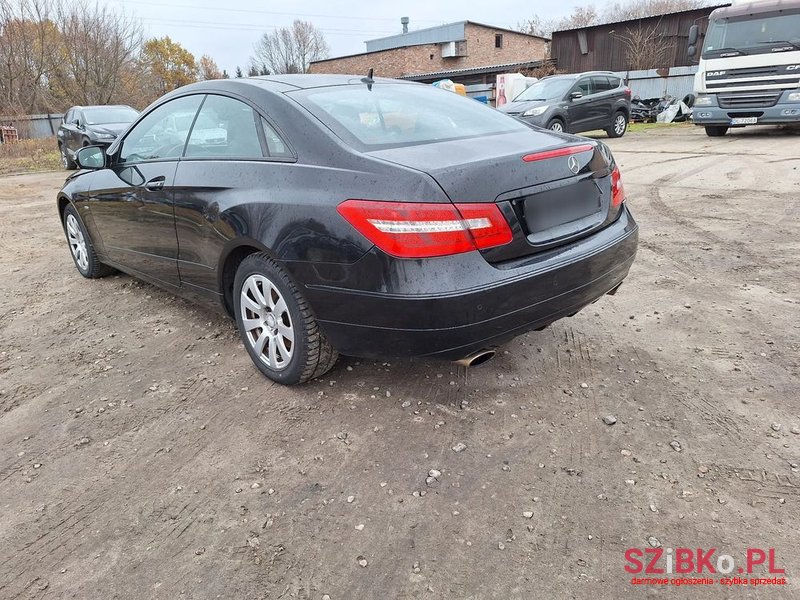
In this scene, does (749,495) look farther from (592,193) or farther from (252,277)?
(252,277)

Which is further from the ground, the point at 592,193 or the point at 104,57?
the point at 104,57

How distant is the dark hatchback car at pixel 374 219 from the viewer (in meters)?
2.39

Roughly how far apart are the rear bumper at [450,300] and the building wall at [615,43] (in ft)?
94.3

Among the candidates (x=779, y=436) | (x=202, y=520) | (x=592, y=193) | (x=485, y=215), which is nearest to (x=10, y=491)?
(x=202, y=520)

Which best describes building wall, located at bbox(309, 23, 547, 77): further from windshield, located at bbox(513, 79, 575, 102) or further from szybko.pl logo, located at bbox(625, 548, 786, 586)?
szybko.pl logo, located at bbox(625, 548, 786, 586)

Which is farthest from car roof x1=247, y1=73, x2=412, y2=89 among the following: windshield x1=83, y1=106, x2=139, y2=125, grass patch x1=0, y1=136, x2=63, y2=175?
grass patch x1=0, y1=136, x2=63, y2=175

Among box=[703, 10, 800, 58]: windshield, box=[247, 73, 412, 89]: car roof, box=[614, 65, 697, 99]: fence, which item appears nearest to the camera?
box=[247, 73, 412, 89]: car roof

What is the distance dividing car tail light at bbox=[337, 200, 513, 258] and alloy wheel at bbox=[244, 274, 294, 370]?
751 millimetres

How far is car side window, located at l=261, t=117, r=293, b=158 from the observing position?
2.85 metres

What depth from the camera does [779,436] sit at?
253 cm

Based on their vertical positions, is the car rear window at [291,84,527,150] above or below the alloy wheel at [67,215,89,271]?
above

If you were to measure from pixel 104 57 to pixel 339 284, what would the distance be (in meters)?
34.9

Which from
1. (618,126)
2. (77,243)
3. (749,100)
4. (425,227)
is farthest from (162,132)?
(618,126)

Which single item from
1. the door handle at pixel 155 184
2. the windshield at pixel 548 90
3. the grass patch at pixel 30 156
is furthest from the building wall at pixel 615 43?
the door handle at pixel 155 184
